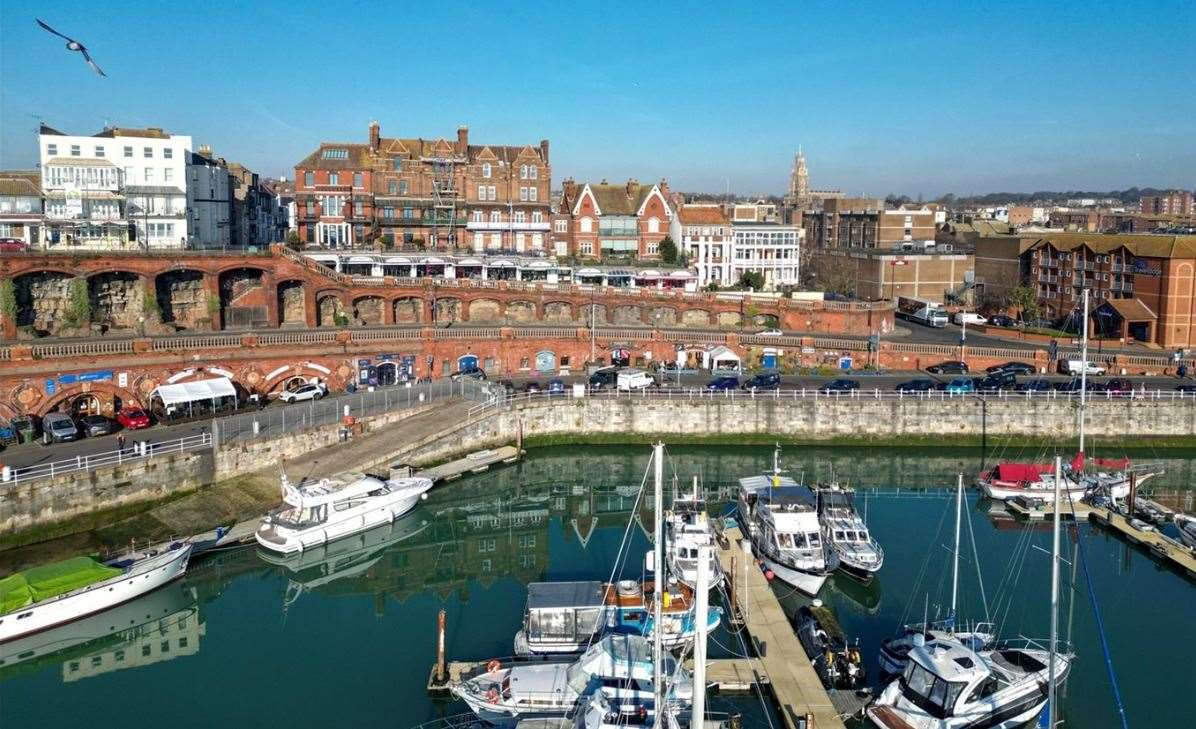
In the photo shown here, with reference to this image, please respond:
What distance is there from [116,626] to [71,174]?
41566 mm

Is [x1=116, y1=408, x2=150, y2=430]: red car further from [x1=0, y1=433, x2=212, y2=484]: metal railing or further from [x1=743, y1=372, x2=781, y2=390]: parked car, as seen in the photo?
[x1=743, y1=372, x2=781, y2=390]: parked car

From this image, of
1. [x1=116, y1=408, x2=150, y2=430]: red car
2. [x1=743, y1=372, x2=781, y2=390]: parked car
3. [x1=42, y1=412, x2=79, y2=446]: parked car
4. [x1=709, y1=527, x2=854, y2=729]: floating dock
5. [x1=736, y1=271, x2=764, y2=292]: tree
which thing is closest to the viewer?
[x1=709, y1=527, x2=854, y2=729]: floating dock

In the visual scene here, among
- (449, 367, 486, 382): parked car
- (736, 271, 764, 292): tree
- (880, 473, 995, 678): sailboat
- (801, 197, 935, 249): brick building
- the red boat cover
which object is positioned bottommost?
(880, 473, 995, 678): sailboat

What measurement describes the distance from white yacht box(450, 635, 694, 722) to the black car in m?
34.7

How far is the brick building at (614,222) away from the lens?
85125 millimetres

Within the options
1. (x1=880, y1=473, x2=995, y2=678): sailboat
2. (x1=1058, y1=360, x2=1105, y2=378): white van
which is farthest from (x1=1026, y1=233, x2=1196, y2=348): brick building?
(x1=880, y1=473, x2=995, y2=678): sailboat

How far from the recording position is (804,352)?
65.0 meters

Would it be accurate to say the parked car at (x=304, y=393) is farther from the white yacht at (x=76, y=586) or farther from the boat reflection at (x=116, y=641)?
the boat reflection at (x=116, y=641)

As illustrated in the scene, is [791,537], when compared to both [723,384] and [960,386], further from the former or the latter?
[960,386]

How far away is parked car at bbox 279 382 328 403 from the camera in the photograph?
2127 inches

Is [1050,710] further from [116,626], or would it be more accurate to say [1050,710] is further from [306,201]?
[306,201]

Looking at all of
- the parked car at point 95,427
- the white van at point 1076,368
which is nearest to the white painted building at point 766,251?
the white van at point 1076,368

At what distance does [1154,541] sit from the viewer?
40.6m

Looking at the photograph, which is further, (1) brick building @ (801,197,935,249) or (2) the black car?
(1) brick building @ (801,197,935,249)
